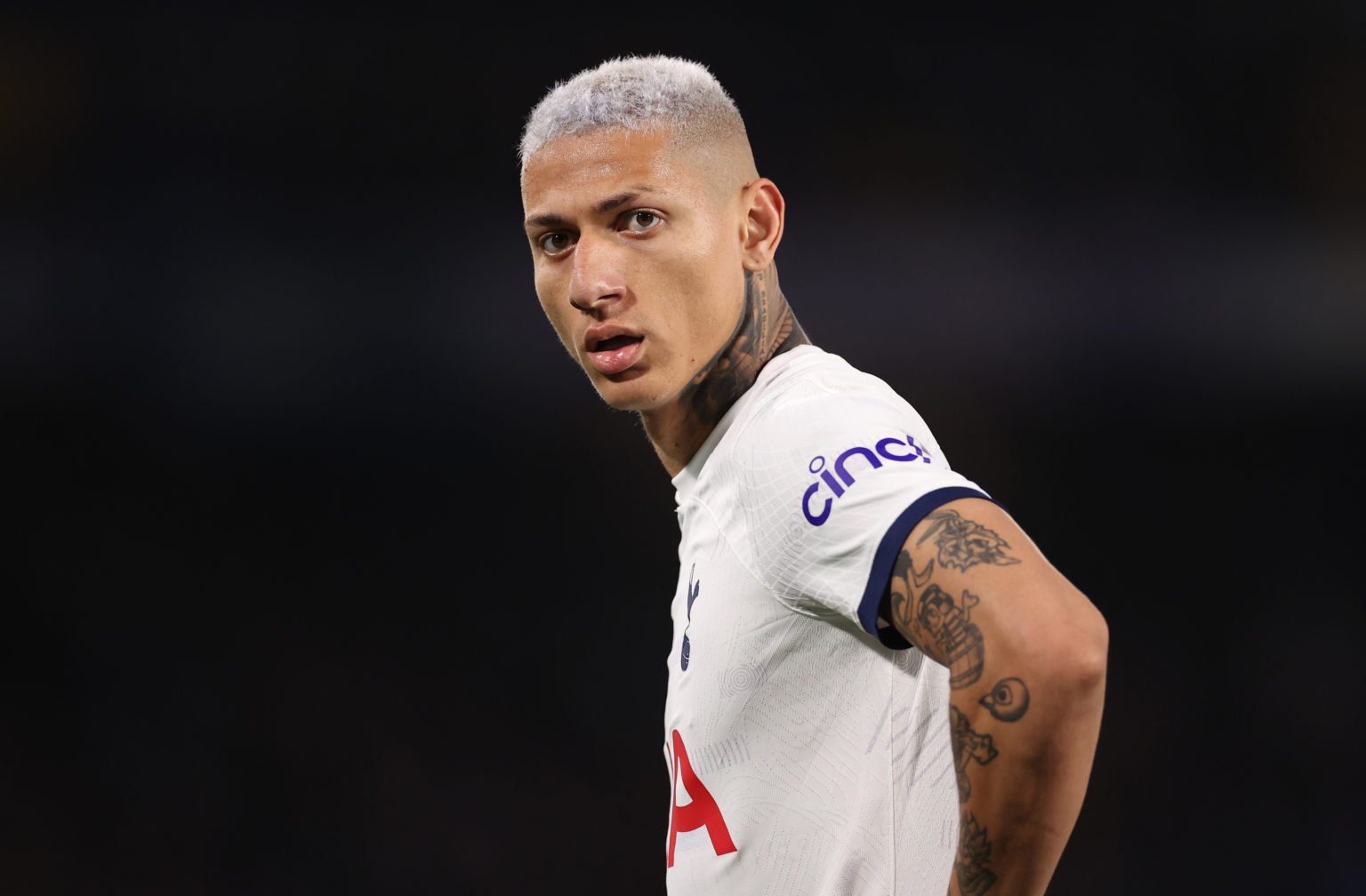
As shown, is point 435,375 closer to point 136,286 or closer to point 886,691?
point 136,286

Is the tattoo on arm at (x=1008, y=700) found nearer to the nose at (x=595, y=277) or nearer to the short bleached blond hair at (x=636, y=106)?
the nose at (x=595, y=277)

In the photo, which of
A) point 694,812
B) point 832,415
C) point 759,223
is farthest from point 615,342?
point 694,812

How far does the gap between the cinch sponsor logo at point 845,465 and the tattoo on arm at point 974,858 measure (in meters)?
0.25

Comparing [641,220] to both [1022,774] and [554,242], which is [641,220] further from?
[1022,774]

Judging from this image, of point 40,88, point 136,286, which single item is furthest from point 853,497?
point 40,88

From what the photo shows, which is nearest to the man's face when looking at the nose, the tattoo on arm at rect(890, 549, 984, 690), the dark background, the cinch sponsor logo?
the nose

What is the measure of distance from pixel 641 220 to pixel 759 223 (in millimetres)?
184

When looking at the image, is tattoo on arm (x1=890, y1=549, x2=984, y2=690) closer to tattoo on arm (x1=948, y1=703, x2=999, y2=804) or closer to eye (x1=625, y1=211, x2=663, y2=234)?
tattoo on arm (x1=948, y1=703, x2=999, y2=804)

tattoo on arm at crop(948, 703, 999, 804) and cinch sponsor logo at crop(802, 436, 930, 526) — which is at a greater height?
cinch sponsor logo at crop(802, 436, 930, 526)

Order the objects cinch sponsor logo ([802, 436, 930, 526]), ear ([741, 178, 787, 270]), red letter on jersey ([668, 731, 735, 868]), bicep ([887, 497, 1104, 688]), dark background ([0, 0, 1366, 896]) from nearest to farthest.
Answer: bicep ([887, 497, 1104, 688])
cinch sponsor logo ([802, 436, 930, 526])
red letter on jersey ([668, 731, 735, 868])
ear ([741, 178, 787, 270])
dark background ([0, 0, 1366, 896])

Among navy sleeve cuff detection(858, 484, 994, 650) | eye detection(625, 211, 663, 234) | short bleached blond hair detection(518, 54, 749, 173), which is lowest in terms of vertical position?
navy sleeve cuff detection(858, 484, 994, 650)

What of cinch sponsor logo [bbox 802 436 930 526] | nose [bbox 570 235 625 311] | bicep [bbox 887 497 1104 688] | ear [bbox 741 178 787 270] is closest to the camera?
bicep [bbox 887 497 1104 688]

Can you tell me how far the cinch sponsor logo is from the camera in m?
0.95

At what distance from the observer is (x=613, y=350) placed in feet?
4.27
